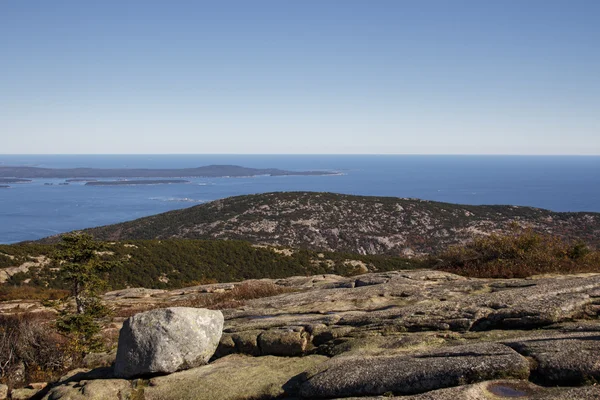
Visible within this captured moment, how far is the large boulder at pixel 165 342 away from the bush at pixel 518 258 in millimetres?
12420

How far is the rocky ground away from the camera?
7.22 metres

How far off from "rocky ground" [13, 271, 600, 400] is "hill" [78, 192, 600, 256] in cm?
5990

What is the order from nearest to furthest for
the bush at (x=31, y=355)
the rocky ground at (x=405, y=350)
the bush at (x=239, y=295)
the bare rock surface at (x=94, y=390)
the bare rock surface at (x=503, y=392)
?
the bare rock surface at (x=503, y=392) < the rocky ground at (x=405, y=350) < the bare rock surface at (x=94, y=390) < the bush at (x=31, y=355) < the bush at (x=239, y=295)

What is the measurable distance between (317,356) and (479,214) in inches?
3482

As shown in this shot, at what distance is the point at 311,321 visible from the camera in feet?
40.2

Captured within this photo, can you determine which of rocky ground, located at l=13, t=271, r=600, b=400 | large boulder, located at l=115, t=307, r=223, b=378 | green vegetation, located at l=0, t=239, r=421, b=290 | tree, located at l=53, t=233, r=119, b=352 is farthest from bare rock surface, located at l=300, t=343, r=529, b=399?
green vegetation, located at l=0, t=239, r=421, b=290

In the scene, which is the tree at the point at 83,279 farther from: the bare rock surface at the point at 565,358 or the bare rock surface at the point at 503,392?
the bare rock surface at the point at 565,358

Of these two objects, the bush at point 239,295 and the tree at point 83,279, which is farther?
the bush at point 239,295

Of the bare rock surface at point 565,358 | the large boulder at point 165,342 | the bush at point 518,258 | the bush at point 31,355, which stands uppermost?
the bare rock surface at point 565,358

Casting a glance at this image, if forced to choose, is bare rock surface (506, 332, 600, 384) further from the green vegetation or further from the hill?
the hill

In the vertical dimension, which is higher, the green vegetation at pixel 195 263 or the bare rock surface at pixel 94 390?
the bare rock surface at pixel 94 390

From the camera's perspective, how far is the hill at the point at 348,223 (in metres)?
75.6

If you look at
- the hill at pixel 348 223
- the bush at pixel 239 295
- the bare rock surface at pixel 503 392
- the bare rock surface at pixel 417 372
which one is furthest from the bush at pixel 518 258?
the hill at pixel 348 223

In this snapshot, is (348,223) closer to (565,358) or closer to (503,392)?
(565,358)
